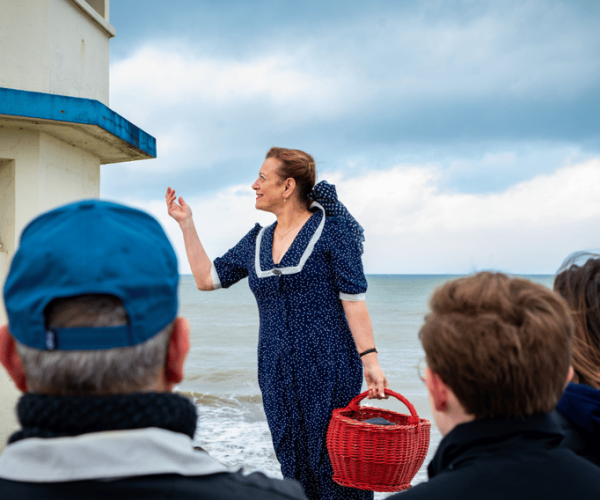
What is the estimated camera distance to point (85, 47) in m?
4.13

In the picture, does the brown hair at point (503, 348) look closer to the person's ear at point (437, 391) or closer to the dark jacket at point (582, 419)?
the person's ear at point (437, 391)

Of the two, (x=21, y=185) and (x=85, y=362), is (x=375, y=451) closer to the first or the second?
(x=85, y=362)

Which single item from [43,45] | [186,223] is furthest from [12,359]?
[43,45]

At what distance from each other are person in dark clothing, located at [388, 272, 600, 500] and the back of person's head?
0.58 m

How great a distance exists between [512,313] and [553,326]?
0.27 feet

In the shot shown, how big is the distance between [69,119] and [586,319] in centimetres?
311

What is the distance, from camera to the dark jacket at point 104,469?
2.44ft

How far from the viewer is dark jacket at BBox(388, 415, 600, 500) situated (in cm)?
100

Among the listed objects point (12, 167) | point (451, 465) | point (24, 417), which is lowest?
point (451, 465)

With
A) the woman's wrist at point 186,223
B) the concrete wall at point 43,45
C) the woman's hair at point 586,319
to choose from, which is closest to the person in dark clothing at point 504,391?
the woman's hair at point 586,319

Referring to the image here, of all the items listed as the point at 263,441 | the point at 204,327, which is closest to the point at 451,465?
the point at 263,441

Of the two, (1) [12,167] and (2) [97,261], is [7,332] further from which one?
(1) [12,167]

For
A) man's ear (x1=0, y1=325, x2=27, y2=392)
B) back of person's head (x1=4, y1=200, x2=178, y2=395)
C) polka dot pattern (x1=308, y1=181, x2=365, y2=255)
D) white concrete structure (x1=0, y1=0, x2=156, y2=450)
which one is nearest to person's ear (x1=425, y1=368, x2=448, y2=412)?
back of person's head (x1=4, y1=200, x2=178, y2=395)

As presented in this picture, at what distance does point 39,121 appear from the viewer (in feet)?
11.3
